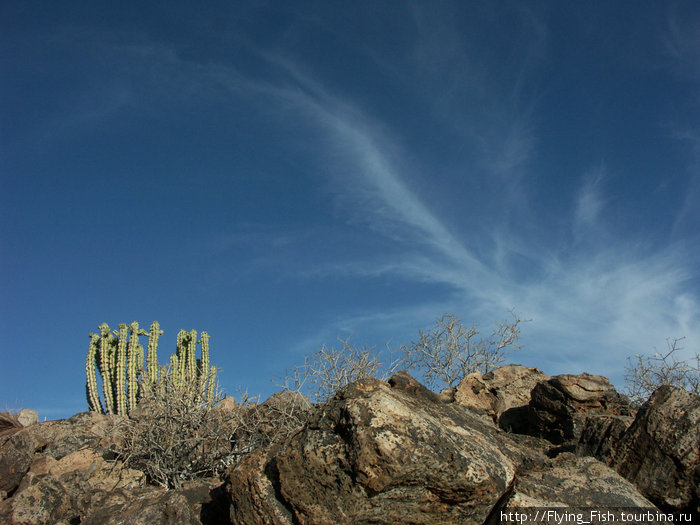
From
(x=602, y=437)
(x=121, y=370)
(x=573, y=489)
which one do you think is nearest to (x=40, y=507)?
(x=573, y=489)

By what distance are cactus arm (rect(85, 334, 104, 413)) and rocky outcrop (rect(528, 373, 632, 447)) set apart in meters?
15.4

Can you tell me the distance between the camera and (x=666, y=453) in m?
5.48

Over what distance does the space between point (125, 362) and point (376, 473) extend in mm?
17917

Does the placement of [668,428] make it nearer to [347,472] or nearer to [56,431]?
[347,472]

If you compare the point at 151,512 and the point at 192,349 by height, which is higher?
the point at 192,349

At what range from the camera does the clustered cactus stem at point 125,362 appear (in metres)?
19.2

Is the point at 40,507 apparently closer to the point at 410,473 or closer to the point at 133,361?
the point at 410,473

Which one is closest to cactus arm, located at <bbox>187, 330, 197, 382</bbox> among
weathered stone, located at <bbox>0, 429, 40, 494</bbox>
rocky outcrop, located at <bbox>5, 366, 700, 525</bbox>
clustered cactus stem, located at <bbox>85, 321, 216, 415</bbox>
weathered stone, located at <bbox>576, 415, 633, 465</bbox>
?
clustered cactus stem, located at <bbox>85, 321, 216, 415</bbox>

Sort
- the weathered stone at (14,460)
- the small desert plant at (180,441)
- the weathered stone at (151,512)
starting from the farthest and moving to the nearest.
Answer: the weathered stone at (14,460), the small desert plant at (180,441), the weathered stone at (151,512)

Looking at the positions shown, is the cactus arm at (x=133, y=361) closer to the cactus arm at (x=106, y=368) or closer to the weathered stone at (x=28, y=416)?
the cactus arm at (x=106, y=368)

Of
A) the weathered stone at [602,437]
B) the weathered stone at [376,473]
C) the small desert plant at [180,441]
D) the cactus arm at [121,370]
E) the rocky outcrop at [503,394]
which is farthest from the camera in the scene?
the cactus arm at [121,370]

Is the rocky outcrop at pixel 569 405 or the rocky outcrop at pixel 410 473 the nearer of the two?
the rocky outcrop at pixel 410 473

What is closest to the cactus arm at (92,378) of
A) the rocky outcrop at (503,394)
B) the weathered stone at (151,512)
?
the rocky outcrop at (503,394)

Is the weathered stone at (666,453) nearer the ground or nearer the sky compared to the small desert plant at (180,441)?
nearer the ground
